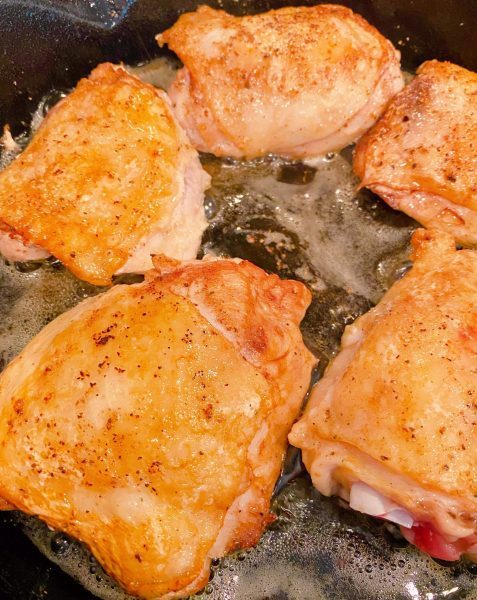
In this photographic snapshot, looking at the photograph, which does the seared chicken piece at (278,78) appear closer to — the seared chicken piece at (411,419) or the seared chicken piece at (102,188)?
the seared chicken piece at (102,188)

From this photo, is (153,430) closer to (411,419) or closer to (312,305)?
(411,419)

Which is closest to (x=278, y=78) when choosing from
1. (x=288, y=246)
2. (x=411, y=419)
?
(x=288, y=246)

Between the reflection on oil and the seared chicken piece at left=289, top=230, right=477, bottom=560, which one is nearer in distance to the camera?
the seared chicken piece at left=289, top=230, right=477, bottom=560

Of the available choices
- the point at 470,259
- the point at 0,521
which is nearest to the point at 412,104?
the point at 470,259

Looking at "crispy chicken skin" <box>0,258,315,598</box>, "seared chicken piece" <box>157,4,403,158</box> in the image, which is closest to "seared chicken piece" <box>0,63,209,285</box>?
"seared chicken piece" <box>157,4,403,158</box>

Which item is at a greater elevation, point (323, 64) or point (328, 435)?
point (323, 64)

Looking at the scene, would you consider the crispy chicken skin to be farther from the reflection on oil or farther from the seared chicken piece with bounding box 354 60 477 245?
the seared chicken piece with bounding box 354 60 477 245

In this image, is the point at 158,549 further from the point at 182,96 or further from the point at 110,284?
the point at 182,96
